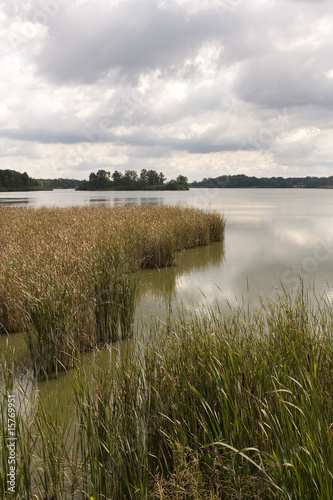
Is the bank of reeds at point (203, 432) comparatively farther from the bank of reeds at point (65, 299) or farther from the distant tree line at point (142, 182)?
the distant tree line at point (142, 182)

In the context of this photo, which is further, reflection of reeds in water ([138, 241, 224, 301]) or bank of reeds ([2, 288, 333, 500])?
reflection of reeds in water ([138, 241, 224, 301])

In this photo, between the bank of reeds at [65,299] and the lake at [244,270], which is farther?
the lake at [244,270]

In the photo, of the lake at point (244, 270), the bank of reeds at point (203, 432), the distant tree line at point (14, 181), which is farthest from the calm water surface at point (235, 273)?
the distant tree line at point (14, 181)

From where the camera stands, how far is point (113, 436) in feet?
7.34

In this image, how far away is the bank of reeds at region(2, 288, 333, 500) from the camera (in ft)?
6.15

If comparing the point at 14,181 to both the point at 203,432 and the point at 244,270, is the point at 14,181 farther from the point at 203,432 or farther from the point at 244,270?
the point at 203,432

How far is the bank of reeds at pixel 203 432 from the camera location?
6.15ft

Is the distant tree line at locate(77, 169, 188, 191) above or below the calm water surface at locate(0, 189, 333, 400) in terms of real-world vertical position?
above

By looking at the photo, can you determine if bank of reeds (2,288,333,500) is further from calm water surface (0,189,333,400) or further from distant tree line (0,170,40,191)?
Result: distant tree line (0,170,40,191)

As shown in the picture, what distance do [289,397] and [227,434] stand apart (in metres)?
0.51

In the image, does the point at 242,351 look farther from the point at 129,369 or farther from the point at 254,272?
the point at 254,272

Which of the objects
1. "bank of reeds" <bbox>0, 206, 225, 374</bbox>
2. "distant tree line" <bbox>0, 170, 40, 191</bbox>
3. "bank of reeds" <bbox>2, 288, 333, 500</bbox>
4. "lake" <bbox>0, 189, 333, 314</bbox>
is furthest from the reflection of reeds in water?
"distant tree line" <bbox>0, 170, 40, 191</bbox>

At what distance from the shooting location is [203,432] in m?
2.34

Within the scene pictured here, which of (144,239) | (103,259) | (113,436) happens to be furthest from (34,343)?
(144,239)
